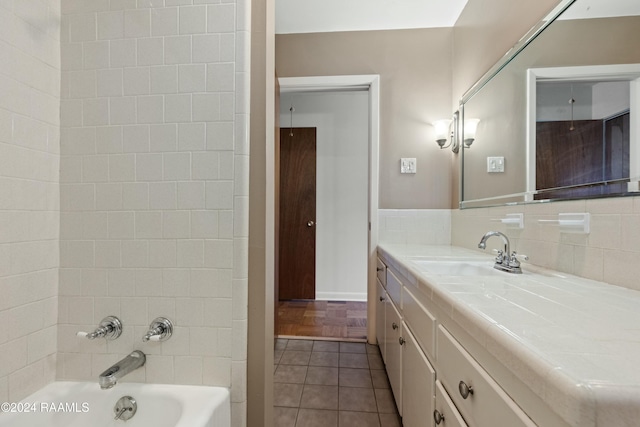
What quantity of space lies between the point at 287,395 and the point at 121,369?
105 cm

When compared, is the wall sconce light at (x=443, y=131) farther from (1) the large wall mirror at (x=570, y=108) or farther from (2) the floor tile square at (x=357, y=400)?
(2) the floor tile square at (x=357, y=400)

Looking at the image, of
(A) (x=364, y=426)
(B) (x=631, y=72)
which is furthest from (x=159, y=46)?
(A) (x=364, y=426)

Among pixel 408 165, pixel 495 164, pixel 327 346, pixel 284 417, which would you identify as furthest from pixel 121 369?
pixel 408 165

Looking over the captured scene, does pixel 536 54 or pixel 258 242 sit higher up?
pixel 536 54

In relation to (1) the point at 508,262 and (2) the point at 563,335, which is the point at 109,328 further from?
(1) the point at 508,262

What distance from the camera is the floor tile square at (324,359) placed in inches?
75.1

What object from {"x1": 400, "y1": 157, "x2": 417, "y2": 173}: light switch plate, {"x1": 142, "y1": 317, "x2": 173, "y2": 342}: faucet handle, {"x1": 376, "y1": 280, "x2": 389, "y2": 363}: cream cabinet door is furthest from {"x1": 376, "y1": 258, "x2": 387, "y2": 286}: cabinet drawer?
{"x1": 142, "y1": 317, "x2": 173, "y2": 342}: faucet handle

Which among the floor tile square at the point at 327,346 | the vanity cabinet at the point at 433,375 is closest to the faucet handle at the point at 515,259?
the vanity cabinet at the point at 433,375

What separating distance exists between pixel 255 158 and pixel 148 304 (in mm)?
656

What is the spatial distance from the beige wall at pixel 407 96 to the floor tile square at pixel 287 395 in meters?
1.45

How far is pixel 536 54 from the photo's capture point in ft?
3.84

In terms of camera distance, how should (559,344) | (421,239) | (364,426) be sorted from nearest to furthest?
1. (559,344)
2. (364,426)
3. (421,239)

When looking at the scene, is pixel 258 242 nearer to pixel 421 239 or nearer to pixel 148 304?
pixel 148 304

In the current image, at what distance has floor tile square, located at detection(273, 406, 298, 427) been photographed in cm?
137
